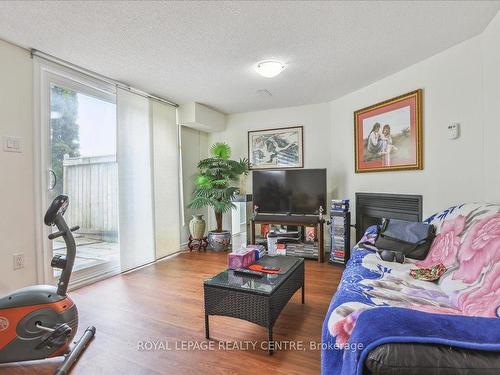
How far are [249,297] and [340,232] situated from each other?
2039 millimetres

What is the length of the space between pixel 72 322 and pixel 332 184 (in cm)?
335

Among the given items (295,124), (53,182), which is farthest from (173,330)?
(295,124)

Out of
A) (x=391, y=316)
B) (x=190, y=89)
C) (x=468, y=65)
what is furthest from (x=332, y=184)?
(x=391, y=316)

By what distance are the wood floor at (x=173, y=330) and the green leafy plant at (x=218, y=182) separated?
1.26 metres

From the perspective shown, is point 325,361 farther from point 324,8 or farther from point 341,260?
Result: point 341,260

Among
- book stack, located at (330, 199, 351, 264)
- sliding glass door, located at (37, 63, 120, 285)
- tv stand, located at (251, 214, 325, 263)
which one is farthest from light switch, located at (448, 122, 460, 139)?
sliding glass door, located at (37, 63, 120, 285)

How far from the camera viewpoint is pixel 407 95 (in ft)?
9.24

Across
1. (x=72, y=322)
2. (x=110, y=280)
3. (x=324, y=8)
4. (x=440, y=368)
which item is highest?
(x=324, y=8)

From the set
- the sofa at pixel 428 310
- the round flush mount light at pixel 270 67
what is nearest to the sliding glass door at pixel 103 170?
the round flush mount light at pixel 270 67

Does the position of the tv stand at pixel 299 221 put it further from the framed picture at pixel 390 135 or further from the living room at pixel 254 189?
the framed picture at pixel 390 135

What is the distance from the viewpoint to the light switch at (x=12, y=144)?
2.20 m

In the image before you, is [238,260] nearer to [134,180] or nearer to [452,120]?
[134,180]

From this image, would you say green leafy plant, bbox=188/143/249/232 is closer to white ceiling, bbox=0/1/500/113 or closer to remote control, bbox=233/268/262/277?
white ceiling, bbox=0/1/500/113

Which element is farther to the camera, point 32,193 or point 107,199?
point 107,199
